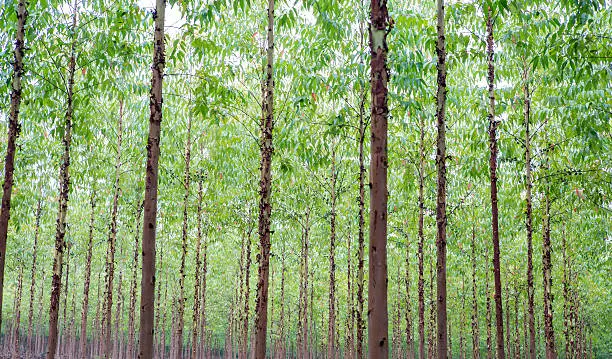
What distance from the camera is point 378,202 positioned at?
483 centimetres

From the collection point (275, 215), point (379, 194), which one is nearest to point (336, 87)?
point (379, 194)

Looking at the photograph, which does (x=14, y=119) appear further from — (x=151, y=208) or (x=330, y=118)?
(x=330, y=118)

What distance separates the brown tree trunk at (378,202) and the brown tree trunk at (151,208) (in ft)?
11.0

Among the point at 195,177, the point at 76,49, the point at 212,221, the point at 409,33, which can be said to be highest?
the point at 409,33

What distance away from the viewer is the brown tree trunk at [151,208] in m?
6.78

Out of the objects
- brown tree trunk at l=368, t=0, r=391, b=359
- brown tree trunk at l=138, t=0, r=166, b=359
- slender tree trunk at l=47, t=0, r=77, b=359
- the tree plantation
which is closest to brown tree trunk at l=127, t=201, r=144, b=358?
the tree plantation

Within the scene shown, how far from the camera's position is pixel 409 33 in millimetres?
10406

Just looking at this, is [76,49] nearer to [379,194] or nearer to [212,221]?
[379,194]

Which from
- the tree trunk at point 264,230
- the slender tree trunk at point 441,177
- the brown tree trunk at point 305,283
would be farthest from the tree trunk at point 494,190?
the brown tree trunk at point 305,283

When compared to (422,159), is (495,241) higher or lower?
lower

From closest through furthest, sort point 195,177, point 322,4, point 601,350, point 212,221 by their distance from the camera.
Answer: point 322,4 → point 195,177 → point 212,221 → point 601,350

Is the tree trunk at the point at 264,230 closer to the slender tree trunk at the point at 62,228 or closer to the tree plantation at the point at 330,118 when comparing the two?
the tree plantation at the point at 330,118

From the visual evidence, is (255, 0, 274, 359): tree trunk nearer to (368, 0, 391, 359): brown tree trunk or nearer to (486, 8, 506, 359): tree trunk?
(368, 0, 391, 359): brown tree trunk

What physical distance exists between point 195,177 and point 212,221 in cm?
235
